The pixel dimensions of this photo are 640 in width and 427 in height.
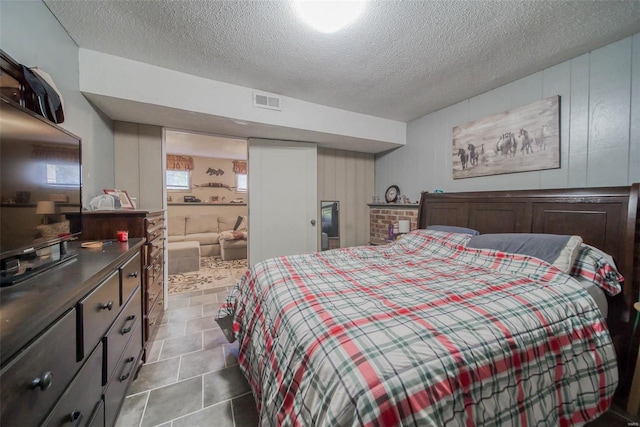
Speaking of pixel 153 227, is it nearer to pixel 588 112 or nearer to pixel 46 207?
pixel 46 207

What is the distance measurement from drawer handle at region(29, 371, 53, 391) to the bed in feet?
2.25

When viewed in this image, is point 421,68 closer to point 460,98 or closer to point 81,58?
point 460,98

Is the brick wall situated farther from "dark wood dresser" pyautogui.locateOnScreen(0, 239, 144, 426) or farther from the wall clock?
"dark wood dresser" pyautogui.locateOnScreen(0, 239, 144, 426)

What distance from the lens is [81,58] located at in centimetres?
188

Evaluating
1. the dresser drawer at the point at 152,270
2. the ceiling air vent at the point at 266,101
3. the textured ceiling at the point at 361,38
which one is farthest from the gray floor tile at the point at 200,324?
the textured ceiling at the point at 361,38

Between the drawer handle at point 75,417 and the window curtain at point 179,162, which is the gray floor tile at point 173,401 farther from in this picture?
the window curtain at point 179,162

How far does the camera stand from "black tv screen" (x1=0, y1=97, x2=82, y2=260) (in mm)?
827

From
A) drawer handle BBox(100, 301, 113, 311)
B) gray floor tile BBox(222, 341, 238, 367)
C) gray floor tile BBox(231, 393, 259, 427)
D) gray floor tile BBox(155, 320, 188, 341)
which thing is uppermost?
drawer handle BBox(100, 301, 113, 311)

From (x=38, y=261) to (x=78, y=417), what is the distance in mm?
658

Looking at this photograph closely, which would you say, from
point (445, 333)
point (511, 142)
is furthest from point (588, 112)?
point (445, 333)

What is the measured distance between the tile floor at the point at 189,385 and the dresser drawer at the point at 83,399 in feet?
1.64

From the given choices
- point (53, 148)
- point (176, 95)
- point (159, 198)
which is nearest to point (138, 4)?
point (176, 95)

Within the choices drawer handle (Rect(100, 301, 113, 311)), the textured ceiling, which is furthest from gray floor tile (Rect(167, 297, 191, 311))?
the textured ceiling

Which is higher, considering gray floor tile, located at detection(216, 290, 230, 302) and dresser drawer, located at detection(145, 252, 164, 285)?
dresser drawer, located at detection(145, 252, 164, 285)
